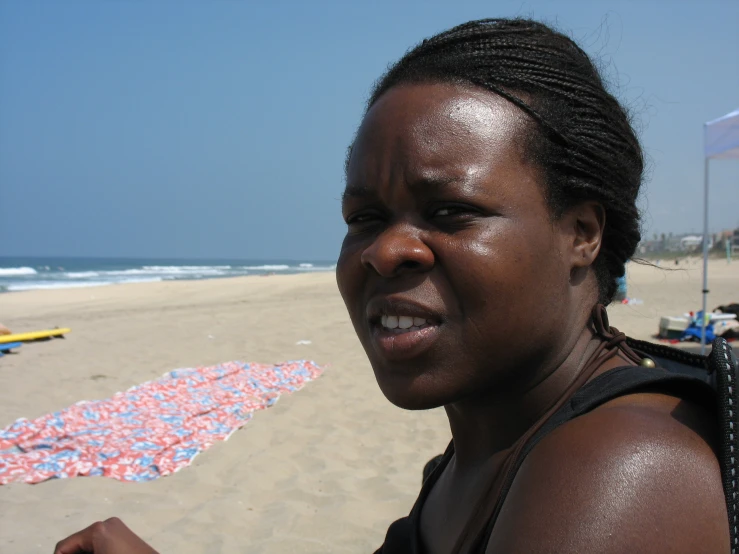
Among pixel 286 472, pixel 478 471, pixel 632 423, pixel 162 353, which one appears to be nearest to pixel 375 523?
pixel 286 472

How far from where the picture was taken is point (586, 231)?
1.19m

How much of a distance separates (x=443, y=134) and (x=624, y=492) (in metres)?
0.67

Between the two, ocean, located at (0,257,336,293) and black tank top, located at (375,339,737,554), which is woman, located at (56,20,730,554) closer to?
black tank top, located at (375,339,737,554)

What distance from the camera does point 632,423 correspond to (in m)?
0.83

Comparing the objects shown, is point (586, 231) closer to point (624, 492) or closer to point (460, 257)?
point (460, 257)

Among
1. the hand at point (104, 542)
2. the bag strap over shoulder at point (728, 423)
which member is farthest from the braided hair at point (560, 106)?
the hand at point (104, 542)

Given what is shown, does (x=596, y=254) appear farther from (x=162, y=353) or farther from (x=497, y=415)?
(x=162, y=353)

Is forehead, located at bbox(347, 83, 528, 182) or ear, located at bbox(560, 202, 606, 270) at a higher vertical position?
forehead, located at bbox(347, 83, 528, 182)

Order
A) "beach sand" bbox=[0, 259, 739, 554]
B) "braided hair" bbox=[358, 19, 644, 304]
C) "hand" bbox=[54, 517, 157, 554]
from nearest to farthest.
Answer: "braided hair" bbox=[358, 19, 644, 304] → "hand" bbox=[54, 517, 157, 554] → "beach sand" bbox=[0, 259, 739, 554]

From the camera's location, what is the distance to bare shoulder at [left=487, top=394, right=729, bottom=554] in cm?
74

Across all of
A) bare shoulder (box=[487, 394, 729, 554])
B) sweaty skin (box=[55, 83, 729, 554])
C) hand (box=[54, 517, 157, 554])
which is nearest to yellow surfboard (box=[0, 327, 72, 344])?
hand (box=[54, 517, 157, 554])

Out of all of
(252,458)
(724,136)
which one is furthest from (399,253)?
(724,136)

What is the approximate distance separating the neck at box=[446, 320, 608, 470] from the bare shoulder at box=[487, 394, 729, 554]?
0.28 meters

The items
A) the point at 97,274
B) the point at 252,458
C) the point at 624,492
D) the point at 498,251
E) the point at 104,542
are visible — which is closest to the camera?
the point at 624,492
